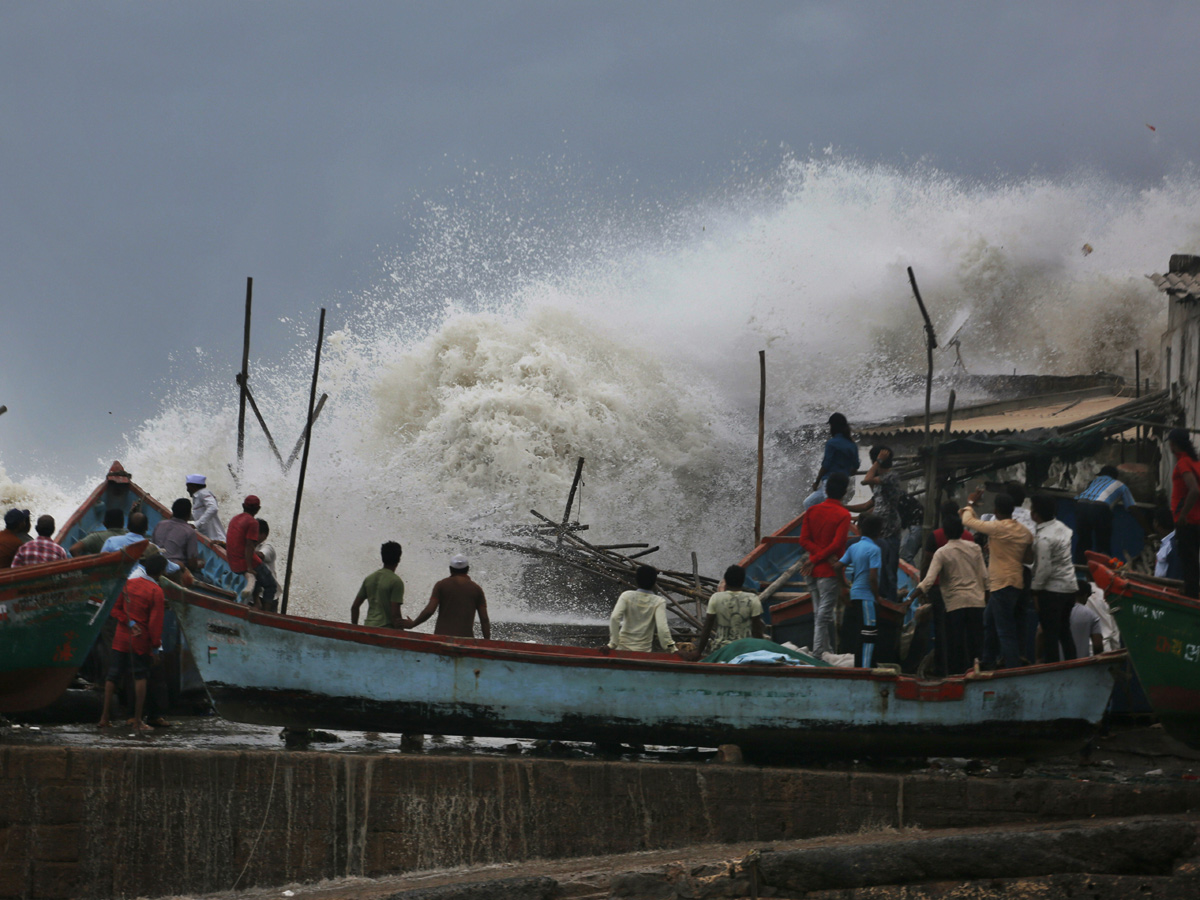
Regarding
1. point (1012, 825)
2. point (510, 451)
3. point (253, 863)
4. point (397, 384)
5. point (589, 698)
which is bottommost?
point (253, 863)

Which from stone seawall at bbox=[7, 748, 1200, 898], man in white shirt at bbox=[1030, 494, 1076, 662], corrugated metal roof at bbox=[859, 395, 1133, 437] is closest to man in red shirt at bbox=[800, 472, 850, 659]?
man in white shirt at bbox=[1030, 494, 1076, 662]

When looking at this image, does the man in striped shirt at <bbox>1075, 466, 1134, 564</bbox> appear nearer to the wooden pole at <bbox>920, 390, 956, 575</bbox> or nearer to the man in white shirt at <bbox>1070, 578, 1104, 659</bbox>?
the man in white shirt at <bbox>1070, 578, 1104, 659</bbox>

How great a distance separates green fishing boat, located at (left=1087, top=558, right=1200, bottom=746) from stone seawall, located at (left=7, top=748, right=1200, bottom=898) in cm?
111

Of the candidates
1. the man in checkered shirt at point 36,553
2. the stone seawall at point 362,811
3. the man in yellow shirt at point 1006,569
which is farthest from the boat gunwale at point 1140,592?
the man in checkered shirt at point 36,553

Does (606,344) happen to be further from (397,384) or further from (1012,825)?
(1012,825)

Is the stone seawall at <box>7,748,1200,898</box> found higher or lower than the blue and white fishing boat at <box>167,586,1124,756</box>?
lower

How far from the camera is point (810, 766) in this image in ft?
25.1

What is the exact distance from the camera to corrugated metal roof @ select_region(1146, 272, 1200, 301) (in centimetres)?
1486

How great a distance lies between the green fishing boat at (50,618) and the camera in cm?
748

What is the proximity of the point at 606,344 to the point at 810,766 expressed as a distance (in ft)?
83.7

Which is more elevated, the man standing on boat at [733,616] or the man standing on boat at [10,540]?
the man standing on boat at [10,540]

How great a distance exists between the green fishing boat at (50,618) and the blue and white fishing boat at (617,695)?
0.49 metres

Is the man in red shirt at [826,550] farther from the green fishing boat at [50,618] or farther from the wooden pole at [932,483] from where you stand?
the wooden pole at [932,483]

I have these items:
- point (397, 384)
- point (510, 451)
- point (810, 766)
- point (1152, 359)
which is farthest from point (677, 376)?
point (810, 766)
